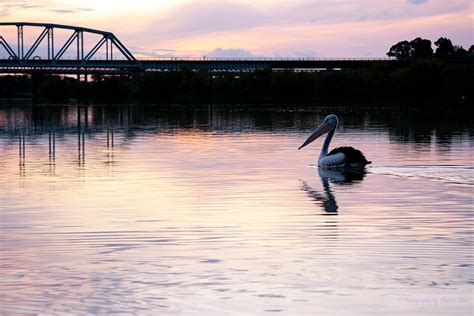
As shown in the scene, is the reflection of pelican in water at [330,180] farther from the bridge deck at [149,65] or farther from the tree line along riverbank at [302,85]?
the bridge deck at [149,65]

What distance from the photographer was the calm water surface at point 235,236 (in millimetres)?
8430

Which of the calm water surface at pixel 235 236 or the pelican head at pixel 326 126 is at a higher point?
the pelican head at pixel 326 126

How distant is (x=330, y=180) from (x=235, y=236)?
7.44 m

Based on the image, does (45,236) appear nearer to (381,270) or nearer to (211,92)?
(381,270)

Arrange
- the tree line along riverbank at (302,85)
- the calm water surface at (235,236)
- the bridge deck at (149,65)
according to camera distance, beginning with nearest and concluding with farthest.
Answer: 1. the calm water surface at (235,236)
2. the tree line along riverbank at (302,85)
3. the bridge deck at (149,65)

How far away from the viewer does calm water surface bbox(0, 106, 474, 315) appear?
8.43 meters

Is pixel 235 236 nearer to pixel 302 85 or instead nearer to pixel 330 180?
pixel 330 180

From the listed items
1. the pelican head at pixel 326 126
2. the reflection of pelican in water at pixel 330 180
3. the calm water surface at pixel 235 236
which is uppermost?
the pelican head at pixel 326 126

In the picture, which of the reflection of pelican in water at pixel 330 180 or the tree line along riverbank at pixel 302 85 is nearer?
the reflection of pelican in water at pixel 330 180

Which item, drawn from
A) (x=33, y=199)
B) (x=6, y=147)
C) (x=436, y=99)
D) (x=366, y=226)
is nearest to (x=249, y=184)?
(x=33, y=199)

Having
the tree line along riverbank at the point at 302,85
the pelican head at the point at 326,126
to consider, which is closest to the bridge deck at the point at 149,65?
the tree line along riverbank at the point at 302,85

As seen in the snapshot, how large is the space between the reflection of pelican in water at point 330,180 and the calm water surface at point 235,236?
0.04 m

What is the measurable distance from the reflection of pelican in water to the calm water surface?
4 centimetres

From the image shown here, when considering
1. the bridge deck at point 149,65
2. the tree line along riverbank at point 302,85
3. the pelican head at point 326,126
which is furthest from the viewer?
the bridge deck at point 149,65
